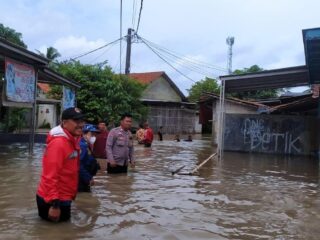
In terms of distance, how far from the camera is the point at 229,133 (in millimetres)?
23594

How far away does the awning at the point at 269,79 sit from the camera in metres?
17.3

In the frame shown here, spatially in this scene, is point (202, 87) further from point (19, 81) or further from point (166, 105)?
point (19, 81)

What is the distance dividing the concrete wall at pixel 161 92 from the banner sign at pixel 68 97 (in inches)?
1009

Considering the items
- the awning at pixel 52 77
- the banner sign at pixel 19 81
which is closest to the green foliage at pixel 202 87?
the awning at pixel 52 77

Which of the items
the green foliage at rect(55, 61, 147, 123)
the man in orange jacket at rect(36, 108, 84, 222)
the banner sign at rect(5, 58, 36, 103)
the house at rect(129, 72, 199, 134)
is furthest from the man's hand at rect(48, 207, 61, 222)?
the house at rect(129, 72, 199, 134)

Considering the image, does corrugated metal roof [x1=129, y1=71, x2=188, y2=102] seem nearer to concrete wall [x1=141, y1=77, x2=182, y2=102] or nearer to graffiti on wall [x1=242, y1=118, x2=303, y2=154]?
concrete wall [x1=141, y1=77, x2=182, y2=102]

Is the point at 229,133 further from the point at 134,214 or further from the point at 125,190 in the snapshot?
the point at 134,214

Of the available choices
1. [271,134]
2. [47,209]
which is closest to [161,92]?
[271,134]

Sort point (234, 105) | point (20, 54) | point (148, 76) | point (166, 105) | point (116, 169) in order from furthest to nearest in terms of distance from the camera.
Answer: point (148, 76) < point (166, 105) < point (234, 105) < point (20, 54) < point (116, 169)

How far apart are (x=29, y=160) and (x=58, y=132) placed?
9408mm

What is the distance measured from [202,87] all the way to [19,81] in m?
42.4

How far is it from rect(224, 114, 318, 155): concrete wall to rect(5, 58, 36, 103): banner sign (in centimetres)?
1051

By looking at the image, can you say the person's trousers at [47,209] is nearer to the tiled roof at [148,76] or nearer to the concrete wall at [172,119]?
the concrete wall at [172,119]

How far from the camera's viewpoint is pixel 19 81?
1542cm
